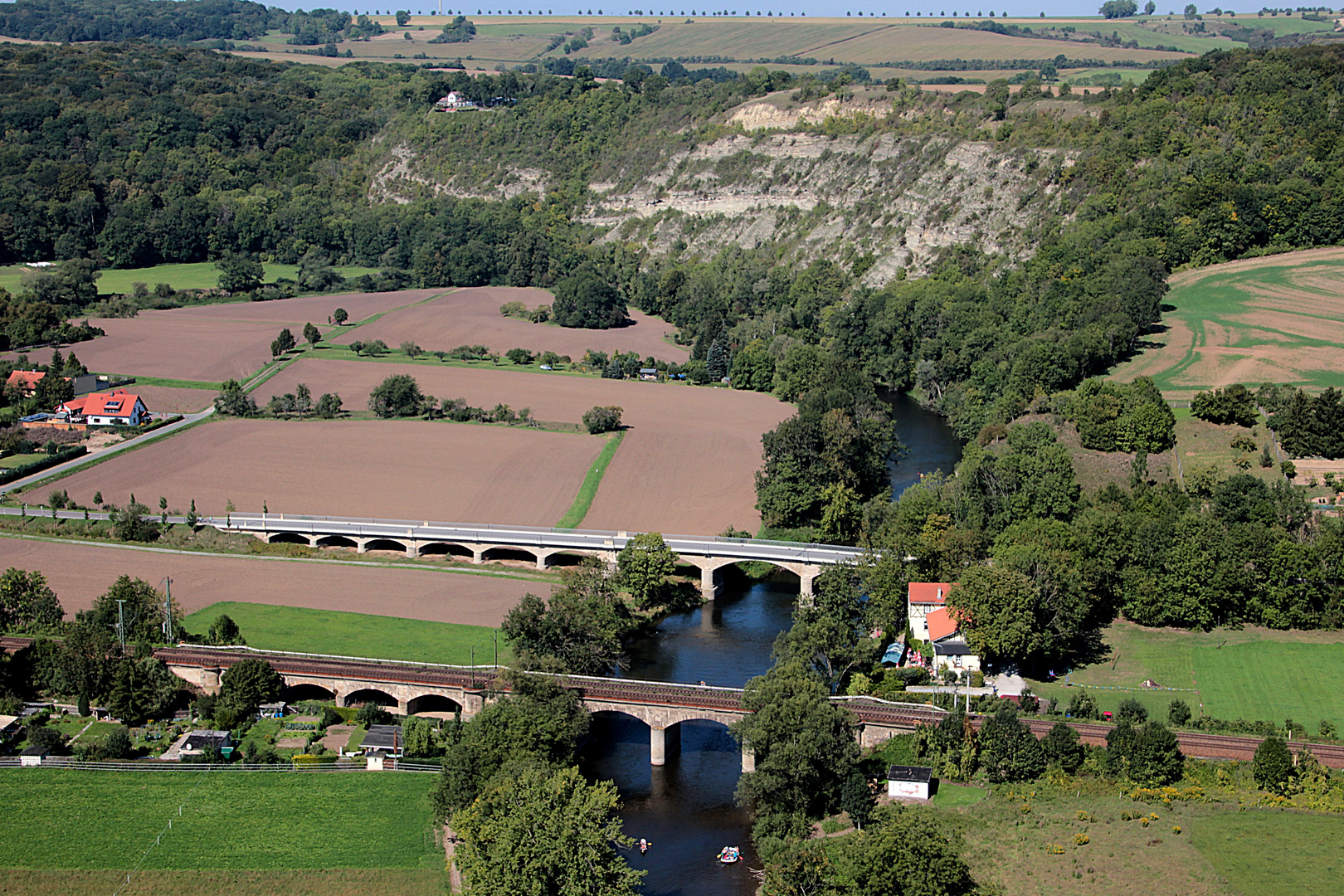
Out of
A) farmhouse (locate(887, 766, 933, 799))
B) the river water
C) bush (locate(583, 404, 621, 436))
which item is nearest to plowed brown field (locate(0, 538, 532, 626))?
the river water

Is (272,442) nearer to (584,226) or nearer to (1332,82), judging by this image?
(584,226)

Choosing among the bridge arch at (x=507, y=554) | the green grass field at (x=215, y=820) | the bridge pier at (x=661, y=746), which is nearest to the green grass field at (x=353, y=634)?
the bridge pier at (x=661, y=746)

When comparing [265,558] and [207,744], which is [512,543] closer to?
[265,558]

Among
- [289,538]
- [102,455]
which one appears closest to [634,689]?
[289,538]

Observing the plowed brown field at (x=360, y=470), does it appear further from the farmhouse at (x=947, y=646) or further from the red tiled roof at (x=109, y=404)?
the farmhouse at (x=947, y=646)

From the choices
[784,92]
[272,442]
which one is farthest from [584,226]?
[272,442]

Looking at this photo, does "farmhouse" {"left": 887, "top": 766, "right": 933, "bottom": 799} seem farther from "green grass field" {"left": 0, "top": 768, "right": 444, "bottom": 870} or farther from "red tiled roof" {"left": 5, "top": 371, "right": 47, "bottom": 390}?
"red tiled roof" {"left": 5, "top": 371, "right": 47, "bottom": 390}
